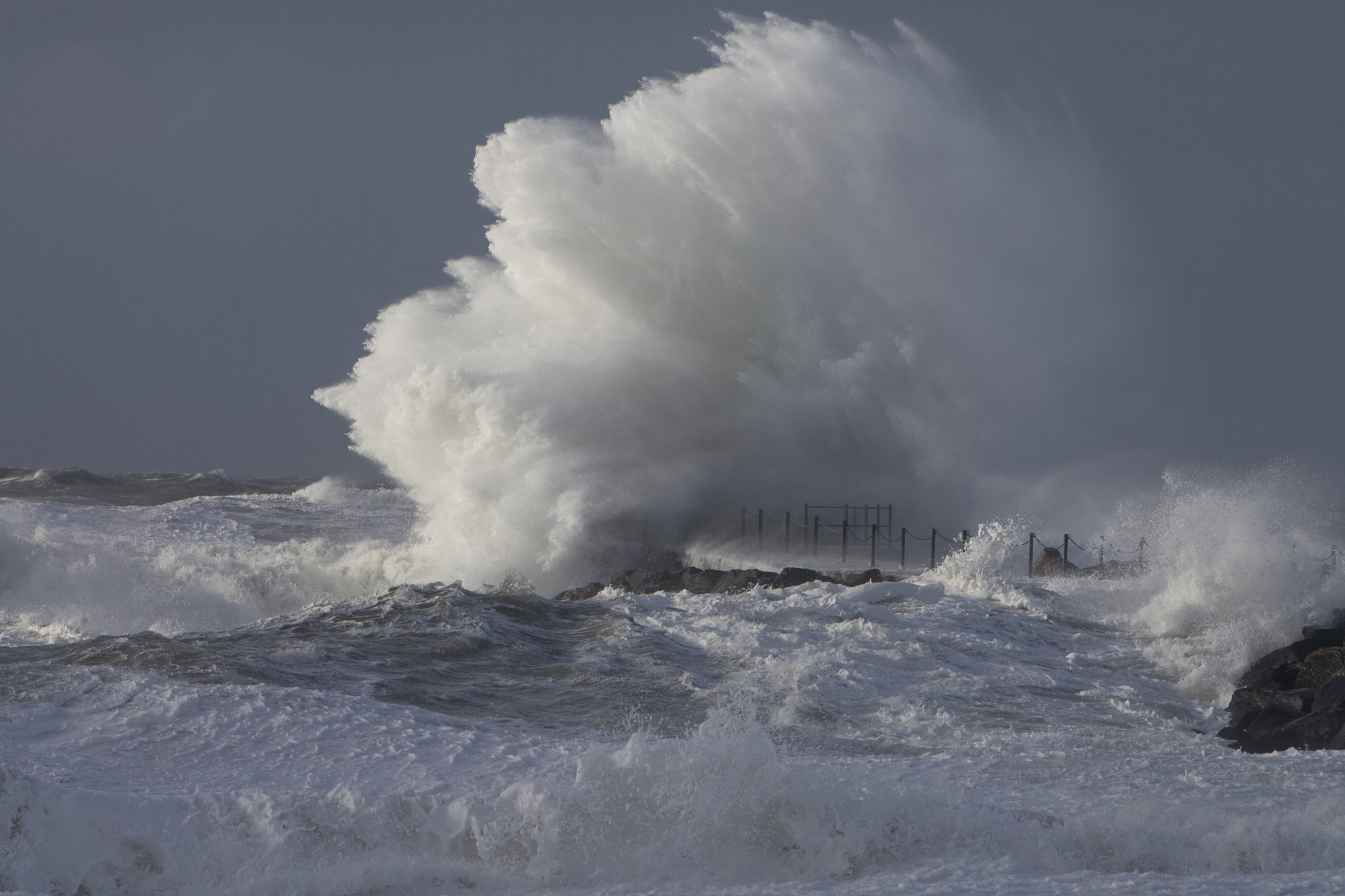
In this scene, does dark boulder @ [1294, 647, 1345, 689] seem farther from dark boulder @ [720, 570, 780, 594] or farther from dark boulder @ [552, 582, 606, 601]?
dark boulder @ [552, 582, 606, 601]

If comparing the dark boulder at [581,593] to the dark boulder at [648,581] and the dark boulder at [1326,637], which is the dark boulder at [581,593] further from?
the dark boulder at [1326,637]

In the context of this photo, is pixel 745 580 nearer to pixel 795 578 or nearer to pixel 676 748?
pixel 795 578

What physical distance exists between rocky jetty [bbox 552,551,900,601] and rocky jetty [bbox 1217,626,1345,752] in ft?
16.4

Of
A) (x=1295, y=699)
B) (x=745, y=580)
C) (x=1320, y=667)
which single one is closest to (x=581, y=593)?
(x=745, y=580)

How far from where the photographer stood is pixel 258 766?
5457 mm

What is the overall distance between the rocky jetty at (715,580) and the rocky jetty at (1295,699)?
5.00m

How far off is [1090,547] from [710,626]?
11.5 metres

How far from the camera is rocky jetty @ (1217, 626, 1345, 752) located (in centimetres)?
644

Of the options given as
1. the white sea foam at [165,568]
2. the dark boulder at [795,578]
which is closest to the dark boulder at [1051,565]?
the dark boulder at [795,578]

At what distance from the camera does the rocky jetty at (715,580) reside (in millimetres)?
13000

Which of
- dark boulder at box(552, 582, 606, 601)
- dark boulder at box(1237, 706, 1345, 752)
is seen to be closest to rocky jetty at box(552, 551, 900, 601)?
dark boulder at box(552, 582, 606, 601)

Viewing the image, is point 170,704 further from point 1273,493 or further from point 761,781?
point 1273,493

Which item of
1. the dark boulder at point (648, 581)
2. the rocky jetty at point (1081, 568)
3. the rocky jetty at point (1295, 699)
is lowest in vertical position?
the rocky jetty at point (1295, 699)

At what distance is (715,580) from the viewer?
44.8 feet
